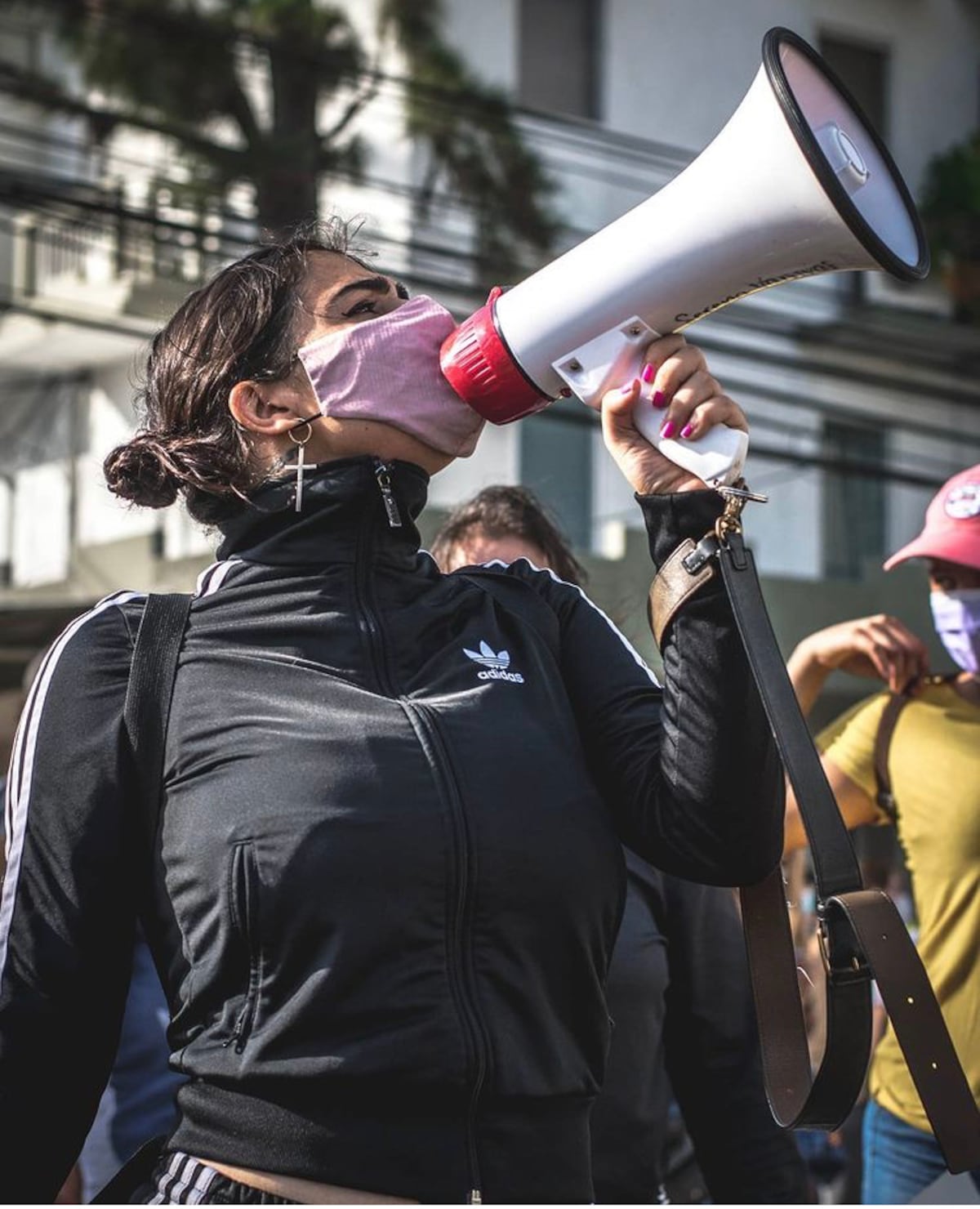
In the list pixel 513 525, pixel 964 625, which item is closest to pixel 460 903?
pixel 513 525

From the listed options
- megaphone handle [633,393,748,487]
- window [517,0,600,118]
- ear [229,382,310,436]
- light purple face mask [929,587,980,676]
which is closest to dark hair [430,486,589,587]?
light purple face mask [929,587,980,676]

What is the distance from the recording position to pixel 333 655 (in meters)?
1.87

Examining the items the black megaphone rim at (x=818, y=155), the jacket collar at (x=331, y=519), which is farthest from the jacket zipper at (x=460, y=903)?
the black megaphone rim at (x=818, y=155)

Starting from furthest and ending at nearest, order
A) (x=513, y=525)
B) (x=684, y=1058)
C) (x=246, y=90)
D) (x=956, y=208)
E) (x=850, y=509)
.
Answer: (x=956, y=208)
(x=850, y=509)
(x=246, y=90)
(x=513, y=525)
(x=684, y=1058)

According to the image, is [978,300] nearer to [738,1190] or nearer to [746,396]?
[746,396]

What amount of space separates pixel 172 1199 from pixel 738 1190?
4.40 ft

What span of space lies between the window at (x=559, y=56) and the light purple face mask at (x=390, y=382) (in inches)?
509

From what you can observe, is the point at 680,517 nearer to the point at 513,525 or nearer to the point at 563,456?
the point at 513,525

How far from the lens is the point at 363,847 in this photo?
170cm

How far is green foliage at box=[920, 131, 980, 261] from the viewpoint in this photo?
16219 millimetres

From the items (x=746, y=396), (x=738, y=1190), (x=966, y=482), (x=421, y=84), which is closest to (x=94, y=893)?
(x=738, y=1190)

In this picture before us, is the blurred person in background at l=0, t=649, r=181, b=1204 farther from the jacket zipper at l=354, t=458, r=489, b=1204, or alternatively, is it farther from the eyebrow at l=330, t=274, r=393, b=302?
the jacket zipper at l=354, t=458, r=489, b=1204

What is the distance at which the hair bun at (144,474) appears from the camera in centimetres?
208

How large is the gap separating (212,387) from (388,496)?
0.27m
